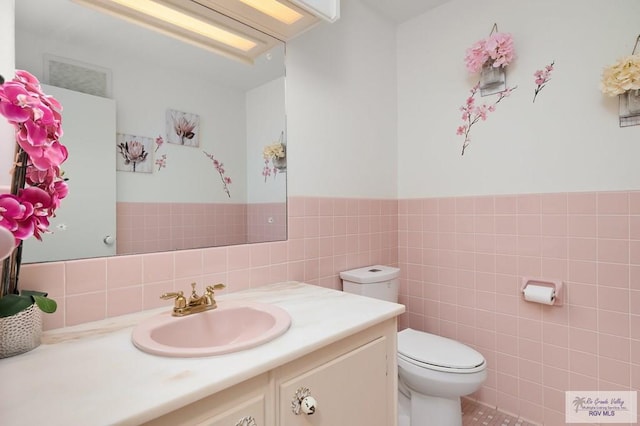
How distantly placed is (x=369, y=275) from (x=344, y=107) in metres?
0.96

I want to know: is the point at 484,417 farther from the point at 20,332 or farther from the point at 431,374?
the point at 20,332

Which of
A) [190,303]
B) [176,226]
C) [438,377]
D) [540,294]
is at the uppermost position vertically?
[176,226]

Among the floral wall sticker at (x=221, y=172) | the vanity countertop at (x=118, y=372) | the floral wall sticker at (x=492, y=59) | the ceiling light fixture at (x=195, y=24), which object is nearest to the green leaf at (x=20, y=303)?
the vanity countertop at (x=118, y=372)

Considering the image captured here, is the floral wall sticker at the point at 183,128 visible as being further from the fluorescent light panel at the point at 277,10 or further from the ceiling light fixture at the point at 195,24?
the fluorescent light panel at the point at 277,10

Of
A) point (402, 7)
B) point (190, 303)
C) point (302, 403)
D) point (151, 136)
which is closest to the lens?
point (302, 403)

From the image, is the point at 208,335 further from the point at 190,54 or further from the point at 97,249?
the point at 190,54

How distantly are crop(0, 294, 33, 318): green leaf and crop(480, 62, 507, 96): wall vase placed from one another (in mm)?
2142

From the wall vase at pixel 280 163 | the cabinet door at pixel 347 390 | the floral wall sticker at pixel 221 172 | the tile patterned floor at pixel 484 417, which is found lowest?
the tile patterned floor at pixel 484 417

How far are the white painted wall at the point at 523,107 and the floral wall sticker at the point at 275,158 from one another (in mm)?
991

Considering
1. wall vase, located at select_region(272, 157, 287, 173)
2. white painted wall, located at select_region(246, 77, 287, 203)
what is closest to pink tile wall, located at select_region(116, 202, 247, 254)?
white painted wall, located at select_region(246, 77, 287, 203)

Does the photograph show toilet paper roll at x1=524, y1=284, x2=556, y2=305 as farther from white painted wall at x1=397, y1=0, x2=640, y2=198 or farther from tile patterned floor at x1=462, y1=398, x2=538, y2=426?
tile patterned floor at x1=462, y1=398, x2=538, y2=426

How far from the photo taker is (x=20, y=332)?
0.76m

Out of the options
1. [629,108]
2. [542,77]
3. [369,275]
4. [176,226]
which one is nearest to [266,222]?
[176,226]

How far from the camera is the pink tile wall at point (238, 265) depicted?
0.96 meters
